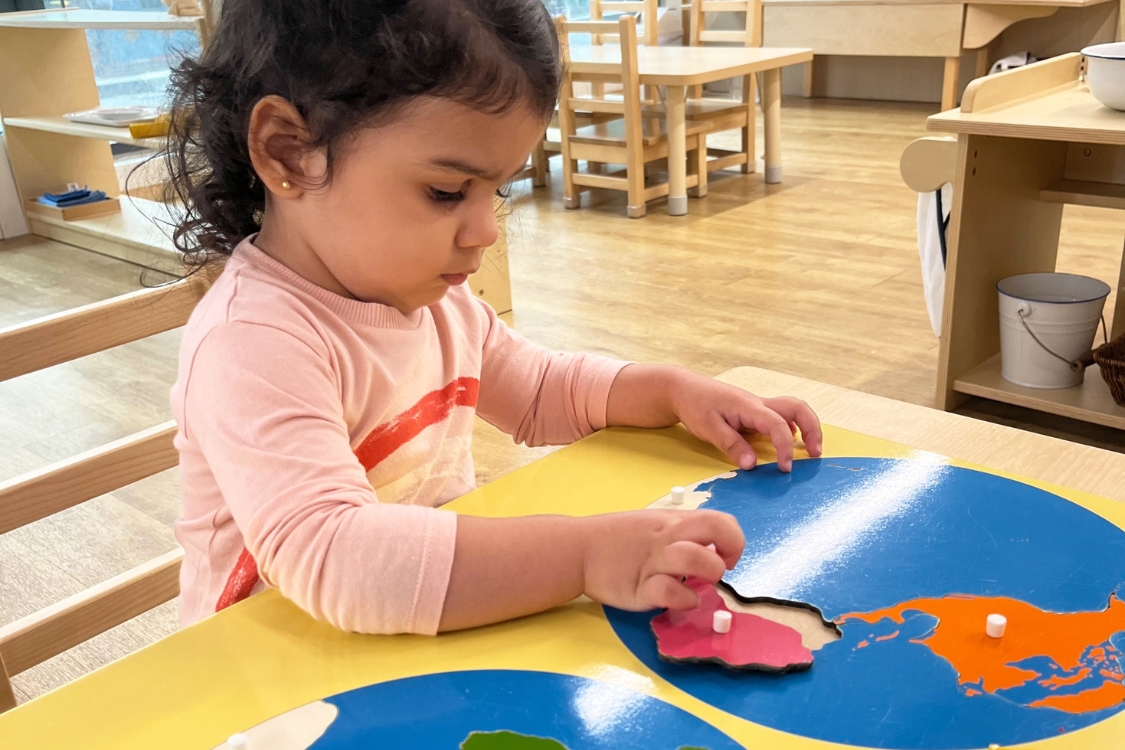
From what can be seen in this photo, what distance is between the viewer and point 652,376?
796 millimetres

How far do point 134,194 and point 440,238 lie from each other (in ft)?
10.9

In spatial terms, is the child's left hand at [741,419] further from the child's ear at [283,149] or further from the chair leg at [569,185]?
the chair leg at [569,185]

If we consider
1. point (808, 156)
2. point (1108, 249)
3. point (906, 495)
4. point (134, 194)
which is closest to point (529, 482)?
point (906, 495)

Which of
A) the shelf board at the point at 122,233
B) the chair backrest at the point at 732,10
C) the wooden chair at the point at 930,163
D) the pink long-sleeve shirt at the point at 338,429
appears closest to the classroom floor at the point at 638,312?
the shelf board at the point at 122,233

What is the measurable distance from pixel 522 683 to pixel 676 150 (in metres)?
2.99

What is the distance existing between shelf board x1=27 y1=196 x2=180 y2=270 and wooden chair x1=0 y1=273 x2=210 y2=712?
6.66 feet

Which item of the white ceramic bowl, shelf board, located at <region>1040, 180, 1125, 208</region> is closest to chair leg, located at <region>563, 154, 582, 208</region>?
shelf board, located at <region>1040, 180, 1125, 208</region>

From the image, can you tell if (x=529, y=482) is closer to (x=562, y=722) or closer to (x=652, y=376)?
(x=652, y=376)

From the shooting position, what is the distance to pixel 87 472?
1.04 meters

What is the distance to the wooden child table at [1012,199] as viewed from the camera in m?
1.71

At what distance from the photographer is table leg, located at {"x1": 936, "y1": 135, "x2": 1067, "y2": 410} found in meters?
1.80

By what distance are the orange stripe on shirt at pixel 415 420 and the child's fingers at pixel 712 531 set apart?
0.25 meters

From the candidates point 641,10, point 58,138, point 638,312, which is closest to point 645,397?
point 638,312

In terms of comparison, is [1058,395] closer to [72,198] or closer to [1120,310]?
[1120,310]
